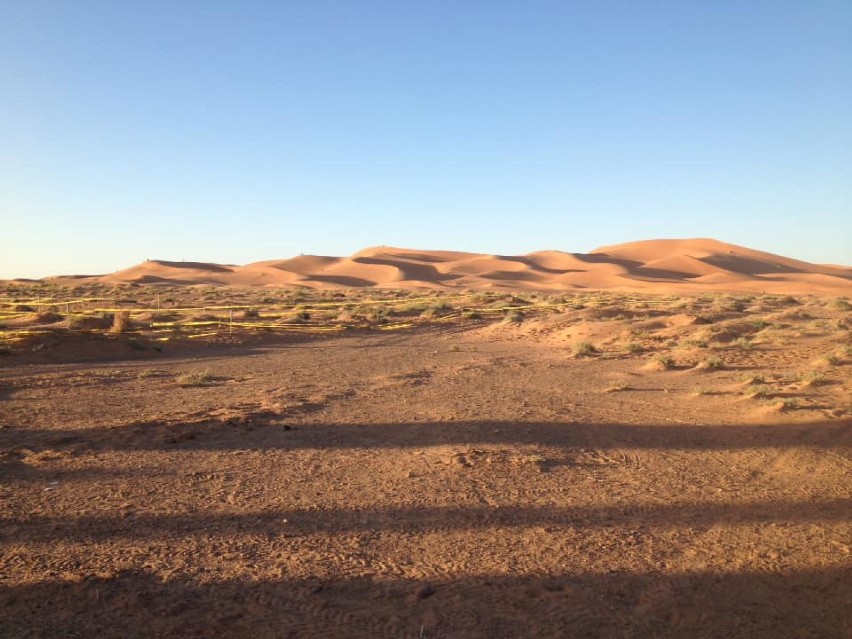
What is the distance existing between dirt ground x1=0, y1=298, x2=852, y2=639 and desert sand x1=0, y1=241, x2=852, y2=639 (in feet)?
0.10

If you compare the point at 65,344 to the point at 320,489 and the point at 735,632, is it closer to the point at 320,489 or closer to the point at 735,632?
the point at 320,489

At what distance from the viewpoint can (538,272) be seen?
352 feet

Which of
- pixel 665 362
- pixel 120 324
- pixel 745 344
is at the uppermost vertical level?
pixel 120 324

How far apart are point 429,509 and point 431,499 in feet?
1.04

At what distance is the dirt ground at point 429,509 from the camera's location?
4.68 meters

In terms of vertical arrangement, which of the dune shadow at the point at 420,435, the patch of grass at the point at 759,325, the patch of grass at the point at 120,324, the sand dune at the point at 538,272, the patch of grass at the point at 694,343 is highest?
the sand dune at the point at 538,272

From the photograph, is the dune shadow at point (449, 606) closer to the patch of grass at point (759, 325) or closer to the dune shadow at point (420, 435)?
the dune shadow at point (420, 435)

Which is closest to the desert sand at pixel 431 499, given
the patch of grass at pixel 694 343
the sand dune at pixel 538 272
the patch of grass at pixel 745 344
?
the patch of grass at pixel 745 344

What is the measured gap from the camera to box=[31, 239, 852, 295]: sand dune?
87938 millimetres

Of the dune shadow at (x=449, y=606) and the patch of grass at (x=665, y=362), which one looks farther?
the patch of grass at (x=665, y=362)

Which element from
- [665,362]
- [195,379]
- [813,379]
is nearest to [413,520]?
[195,379]

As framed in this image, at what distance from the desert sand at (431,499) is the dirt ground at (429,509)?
0.03m

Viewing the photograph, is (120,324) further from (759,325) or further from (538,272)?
(538,272)

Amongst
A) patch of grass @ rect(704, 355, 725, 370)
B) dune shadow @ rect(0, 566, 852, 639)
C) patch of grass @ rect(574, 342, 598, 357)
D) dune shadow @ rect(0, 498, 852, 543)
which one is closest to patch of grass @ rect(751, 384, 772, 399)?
patch of grass @ rect(704, 355, 725, 370)
